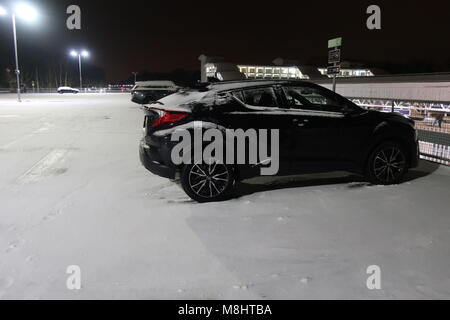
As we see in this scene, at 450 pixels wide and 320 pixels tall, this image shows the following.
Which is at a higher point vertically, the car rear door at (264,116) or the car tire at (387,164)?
the car rear door at (264,116)

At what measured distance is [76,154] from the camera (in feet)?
30.2

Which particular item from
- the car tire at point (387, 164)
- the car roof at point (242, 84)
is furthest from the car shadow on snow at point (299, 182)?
the car roof at point (242, 84)

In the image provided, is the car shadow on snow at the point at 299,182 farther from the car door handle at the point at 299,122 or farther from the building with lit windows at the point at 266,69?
the building with lit windows at the point at 266,69

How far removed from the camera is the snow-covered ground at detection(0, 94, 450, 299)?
3408mm

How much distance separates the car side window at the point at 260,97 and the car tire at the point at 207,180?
98 centimetres

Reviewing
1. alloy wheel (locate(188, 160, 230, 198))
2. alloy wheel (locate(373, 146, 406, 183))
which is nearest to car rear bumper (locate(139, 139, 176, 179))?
alloy wheel (locate(188, 160, 230, 198))

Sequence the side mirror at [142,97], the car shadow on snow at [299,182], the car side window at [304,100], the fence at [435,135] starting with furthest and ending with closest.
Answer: the side mirror at [142,97] → the fence at [435,135] → the car shadow on snow at [299,182] → the car side window at [304,100]

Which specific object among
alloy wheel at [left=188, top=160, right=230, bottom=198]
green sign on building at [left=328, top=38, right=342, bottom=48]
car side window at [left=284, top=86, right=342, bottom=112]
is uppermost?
green sign on building at [left=328, top=38, right=342, bottom=48]

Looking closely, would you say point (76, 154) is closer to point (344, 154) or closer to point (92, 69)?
point (344, 154)

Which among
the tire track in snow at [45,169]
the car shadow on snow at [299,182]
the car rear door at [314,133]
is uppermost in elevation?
the car rear door at [314,133]

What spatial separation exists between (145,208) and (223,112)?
161cm

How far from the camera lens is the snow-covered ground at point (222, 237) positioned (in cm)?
341

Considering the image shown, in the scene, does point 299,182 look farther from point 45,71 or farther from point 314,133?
point 45,71

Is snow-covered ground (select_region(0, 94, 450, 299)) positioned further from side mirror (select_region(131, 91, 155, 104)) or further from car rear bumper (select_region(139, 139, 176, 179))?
side mirror (select_region(131, 91, 155, 104))
